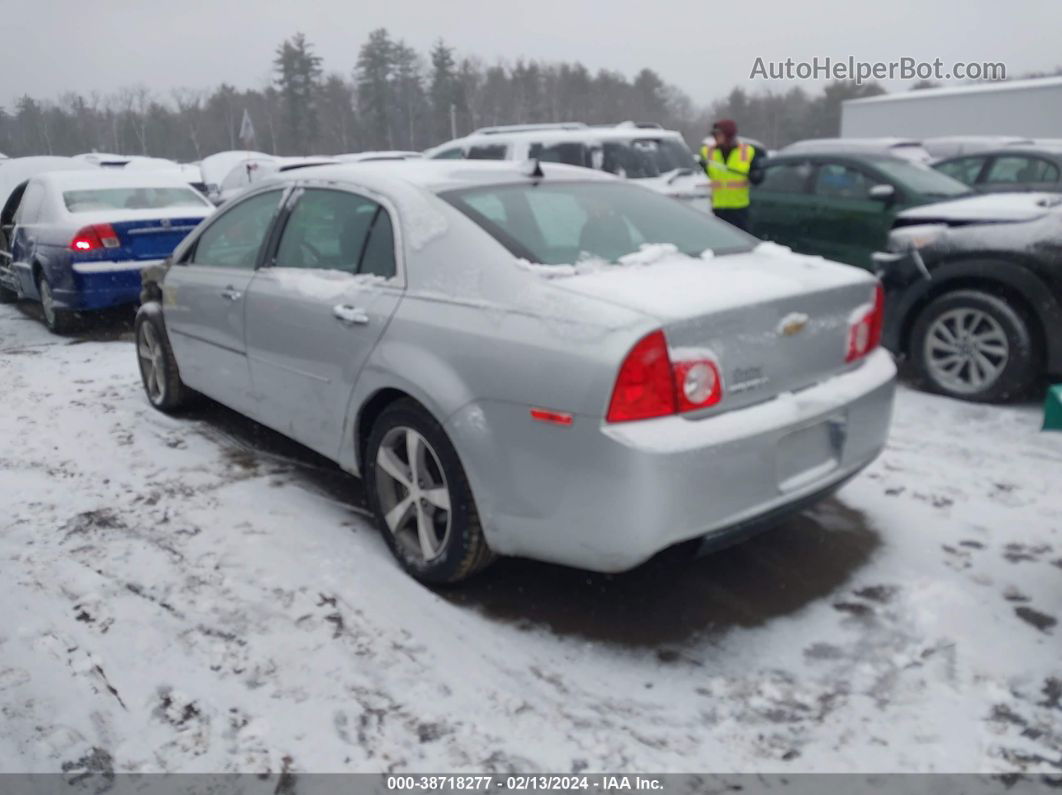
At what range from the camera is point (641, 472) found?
102 inches

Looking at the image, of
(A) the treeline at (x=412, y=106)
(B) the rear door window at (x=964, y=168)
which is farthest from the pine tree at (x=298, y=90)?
(B) the rear door window at (x=964, y=168)

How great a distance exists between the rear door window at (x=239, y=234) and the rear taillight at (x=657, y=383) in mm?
2410

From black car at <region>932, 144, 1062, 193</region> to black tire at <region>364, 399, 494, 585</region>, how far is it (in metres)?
10.3

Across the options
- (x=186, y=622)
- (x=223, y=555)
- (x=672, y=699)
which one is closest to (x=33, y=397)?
(x=223, y=555)

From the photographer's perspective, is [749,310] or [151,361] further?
[151,361]

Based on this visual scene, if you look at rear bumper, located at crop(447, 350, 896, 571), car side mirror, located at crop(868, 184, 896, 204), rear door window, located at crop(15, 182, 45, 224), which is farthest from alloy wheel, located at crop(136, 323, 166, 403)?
car side mirror, located at crop(868, 184, 896, 204)

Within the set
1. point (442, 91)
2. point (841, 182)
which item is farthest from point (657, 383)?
point (442, 91)

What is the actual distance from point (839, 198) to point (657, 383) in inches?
246

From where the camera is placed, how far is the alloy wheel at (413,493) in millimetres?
3281

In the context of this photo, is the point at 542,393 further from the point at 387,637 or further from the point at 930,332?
the point at 930,332

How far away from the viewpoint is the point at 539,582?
11.3 feet

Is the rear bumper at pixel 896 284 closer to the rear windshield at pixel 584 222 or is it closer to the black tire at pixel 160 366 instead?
the rear windshield at pixel 584 222

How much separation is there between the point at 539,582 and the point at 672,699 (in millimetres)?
858

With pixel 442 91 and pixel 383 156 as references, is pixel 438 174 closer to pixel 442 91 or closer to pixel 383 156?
pixel 383 156
